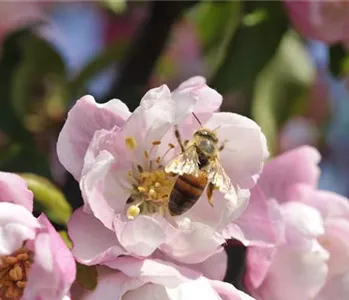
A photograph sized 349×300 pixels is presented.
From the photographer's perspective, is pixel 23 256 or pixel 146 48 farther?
pixel 146 48

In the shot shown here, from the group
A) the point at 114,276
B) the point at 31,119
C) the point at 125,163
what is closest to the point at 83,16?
the point at 31,119

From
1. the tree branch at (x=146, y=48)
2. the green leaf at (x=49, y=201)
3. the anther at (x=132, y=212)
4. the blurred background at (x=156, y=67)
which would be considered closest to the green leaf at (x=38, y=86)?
the blurred background at (x=156, y=67)

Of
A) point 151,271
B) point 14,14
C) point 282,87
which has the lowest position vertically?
point 14,14

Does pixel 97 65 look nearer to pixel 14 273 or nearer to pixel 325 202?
pixel 325 202

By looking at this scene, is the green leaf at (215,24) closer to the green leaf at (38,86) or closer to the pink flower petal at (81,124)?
the green leaf at (38,86)

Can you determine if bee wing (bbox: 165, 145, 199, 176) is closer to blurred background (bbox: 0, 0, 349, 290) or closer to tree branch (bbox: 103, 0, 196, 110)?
blurred background (bbox: 0, 0, 349, 290)

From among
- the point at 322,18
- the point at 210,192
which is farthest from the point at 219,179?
the point at 322,18

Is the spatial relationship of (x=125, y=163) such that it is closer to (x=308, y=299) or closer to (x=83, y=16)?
(x=308, y=299)
